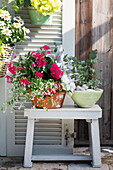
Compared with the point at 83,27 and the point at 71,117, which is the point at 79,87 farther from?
the point at 83,27

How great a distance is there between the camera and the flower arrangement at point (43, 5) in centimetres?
224

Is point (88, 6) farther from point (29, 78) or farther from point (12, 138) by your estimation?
point (12, 138)

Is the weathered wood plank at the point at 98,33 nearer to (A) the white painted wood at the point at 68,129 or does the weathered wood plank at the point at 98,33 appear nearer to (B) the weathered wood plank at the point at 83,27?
(B) the weathered wood plank at the point at 83,27

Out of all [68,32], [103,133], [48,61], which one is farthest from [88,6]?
[103,133]

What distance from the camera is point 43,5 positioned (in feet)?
7.38

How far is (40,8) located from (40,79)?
62 centimetres

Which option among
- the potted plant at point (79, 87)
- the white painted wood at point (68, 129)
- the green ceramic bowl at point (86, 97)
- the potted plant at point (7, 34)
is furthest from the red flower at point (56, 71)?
the white painted wood at point (68, 129)

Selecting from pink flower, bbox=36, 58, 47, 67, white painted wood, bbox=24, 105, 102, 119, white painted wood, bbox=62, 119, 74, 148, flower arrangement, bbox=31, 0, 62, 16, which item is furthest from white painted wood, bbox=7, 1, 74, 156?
pink flower, bbox=36, 58, 47, 67

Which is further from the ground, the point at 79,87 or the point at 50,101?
the point at 79,87

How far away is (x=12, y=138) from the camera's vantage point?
2.58m

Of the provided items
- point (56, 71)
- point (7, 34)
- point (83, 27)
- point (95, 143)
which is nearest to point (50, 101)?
→ point (56, 71)

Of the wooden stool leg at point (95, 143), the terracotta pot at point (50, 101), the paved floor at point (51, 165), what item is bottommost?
the paved floor at point (51, 165)

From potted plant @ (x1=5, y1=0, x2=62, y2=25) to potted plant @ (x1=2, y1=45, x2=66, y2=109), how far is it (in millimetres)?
341

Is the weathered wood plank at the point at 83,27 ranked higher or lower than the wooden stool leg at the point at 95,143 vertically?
higher
